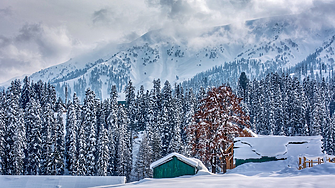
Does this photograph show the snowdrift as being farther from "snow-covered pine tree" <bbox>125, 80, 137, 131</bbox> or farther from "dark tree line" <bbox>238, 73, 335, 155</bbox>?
"snow-covered pine tree" <bbox>125, 80, 137, 131</bbox>

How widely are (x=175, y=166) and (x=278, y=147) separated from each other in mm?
14046

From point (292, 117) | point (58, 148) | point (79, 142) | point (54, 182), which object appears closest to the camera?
point (54, 182)

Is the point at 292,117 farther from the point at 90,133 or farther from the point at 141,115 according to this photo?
the point at 90,133

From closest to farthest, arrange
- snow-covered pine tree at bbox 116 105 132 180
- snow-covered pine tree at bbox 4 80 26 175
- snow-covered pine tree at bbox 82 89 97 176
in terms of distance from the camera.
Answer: snow-covered pine tree at bbox 4 80 26 175, snow-covered pine tree at bbox 82 89 97 176, snow-covered pine tree at bbox 116 105 132 180

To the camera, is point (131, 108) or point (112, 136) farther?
point (131, 108)

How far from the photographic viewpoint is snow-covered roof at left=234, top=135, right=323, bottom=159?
31359mm

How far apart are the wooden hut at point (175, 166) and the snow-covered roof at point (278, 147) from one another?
10.3 metres

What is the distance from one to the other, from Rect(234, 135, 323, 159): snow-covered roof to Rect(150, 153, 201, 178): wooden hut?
33.7 feet

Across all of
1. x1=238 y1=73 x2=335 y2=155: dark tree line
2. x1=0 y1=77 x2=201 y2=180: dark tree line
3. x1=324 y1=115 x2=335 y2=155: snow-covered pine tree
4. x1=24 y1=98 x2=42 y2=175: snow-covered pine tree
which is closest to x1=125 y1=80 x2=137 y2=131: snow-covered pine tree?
x1=0 y1=77 x2=201 y2=180: dark tree line

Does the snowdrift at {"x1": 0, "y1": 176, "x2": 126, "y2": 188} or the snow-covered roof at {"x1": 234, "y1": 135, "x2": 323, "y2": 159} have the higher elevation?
the snow-covered roof at {"x1": 234, "y1": 135, "x2": 323, "y2": 159}

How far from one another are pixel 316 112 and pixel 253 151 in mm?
48252

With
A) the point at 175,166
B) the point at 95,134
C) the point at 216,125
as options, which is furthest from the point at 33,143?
the point at 175,166

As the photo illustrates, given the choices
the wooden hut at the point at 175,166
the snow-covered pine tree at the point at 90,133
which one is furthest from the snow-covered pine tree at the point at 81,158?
the wooden hut at the point at 175,166

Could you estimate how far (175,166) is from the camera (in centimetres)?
2475
